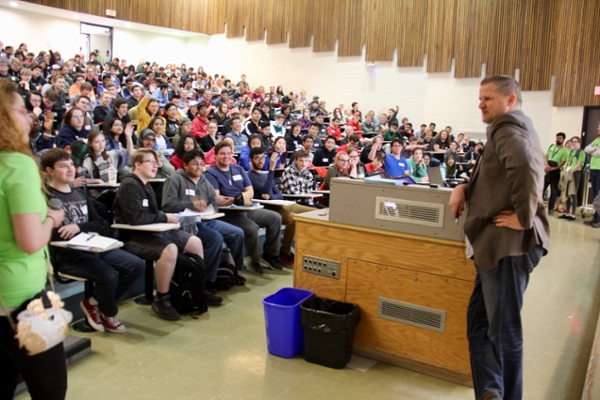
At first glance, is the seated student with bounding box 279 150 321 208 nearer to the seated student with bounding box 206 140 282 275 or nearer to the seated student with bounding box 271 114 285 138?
the seated student with bounding box 206 140 282 275

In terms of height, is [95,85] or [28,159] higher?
[95,85]

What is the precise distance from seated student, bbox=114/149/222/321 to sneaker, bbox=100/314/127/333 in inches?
12.8

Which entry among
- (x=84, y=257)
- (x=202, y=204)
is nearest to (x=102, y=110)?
(x=202, y=204)

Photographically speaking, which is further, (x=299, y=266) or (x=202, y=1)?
(x=202, y=1)

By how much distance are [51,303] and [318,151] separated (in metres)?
6.14

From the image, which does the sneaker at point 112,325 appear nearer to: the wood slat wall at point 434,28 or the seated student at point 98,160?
the seated student at point 98,160

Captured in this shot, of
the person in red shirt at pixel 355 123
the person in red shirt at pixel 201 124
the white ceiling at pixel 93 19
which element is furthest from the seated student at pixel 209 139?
the white ceiling at pixel 93 19

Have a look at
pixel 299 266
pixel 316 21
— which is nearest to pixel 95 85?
pixel 316 21

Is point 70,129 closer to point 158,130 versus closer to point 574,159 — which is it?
point 158,130

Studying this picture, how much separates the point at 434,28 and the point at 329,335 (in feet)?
39.8

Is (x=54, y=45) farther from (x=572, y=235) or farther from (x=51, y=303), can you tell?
(x=51, y=303)

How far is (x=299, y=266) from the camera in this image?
312 centimetres

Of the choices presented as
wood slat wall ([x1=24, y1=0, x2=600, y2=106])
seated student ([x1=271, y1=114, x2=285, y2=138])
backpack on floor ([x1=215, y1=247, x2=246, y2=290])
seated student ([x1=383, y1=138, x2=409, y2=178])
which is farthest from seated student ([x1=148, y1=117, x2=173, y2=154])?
wood slat wall ([x1=24, y1=0, x2=600, y2=106])

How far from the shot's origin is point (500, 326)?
6.59ft
